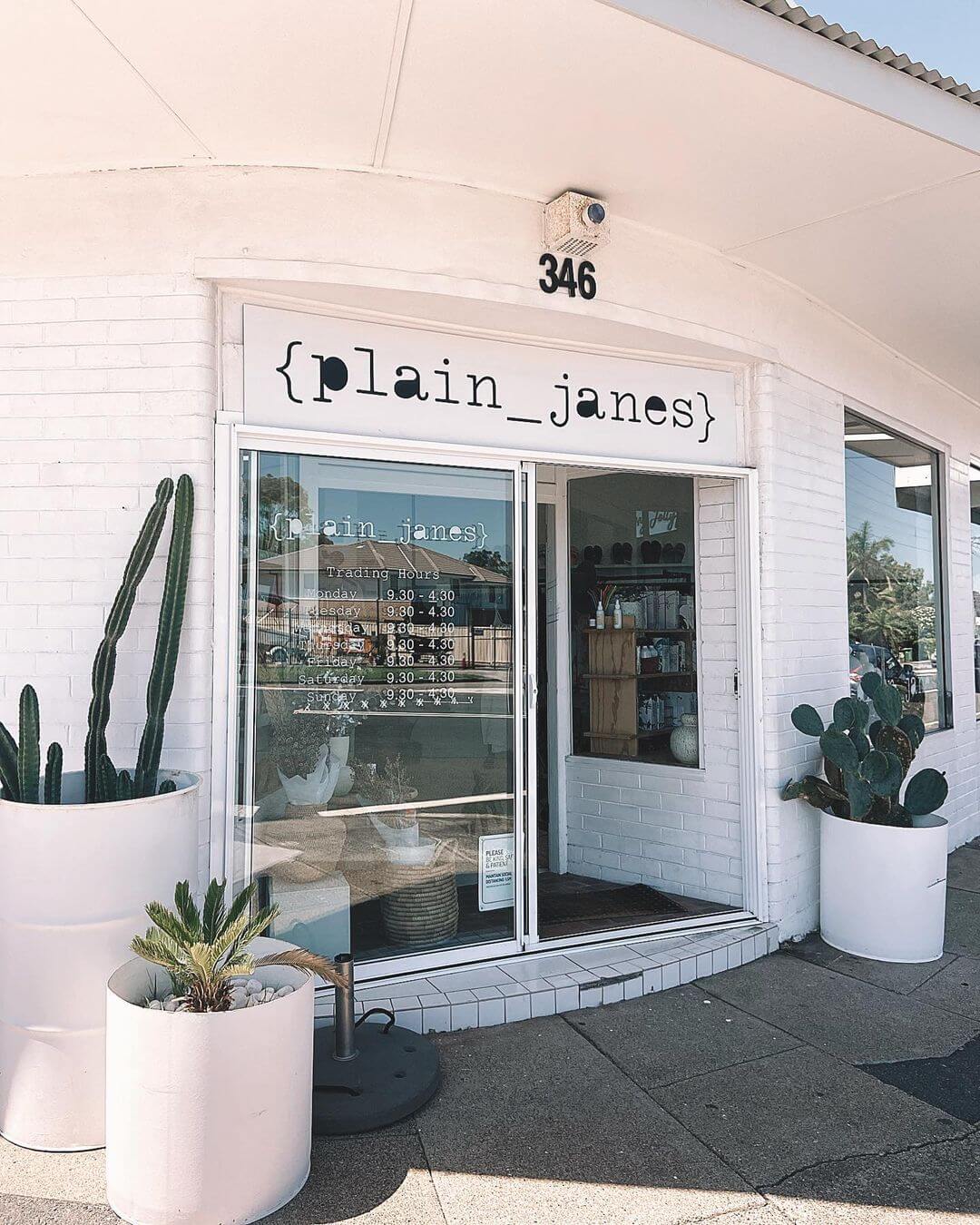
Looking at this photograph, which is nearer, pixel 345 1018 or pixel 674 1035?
pixel 345 1018

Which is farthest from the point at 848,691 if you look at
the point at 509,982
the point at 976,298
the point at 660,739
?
the point at 509,982

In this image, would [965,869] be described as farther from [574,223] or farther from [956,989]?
[574,223]

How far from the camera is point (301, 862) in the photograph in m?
3.55

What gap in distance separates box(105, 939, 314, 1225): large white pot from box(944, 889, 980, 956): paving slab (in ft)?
10.8

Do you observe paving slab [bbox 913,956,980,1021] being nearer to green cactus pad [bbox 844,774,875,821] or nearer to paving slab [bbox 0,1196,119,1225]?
green cactus pad [bbox 844,774,875,821]

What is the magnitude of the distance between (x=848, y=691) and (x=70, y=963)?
12.7 ft

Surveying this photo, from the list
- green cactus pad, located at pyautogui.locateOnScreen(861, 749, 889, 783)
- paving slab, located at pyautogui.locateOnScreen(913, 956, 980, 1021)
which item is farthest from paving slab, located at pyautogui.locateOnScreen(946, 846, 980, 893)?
green cactus pad, located at pyautogui.locateOnScreen(861, 749, 889, 783)

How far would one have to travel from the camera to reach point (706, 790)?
4.75 metres

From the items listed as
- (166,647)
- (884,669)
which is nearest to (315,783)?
(166,647)

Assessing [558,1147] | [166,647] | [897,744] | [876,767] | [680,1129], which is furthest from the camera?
[897,744]

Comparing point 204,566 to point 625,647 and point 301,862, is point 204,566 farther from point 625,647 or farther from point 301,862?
point 625,647

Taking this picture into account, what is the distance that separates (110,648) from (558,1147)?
6.51 ft

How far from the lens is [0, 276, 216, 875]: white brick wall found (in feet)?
10.5

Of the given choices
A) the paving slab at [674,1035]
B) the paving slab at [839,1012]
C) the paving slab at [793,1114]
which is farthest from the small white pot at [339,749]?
the paving slab at [839,1012]
